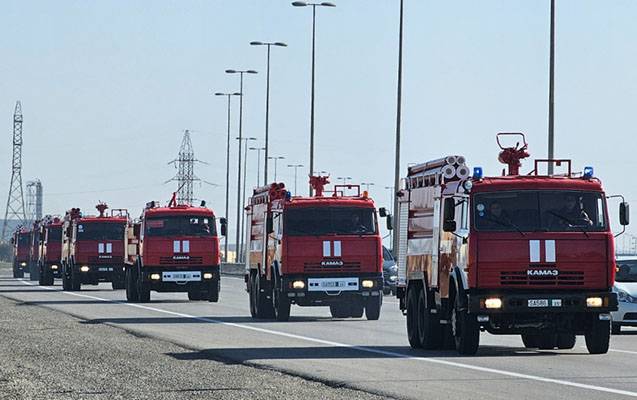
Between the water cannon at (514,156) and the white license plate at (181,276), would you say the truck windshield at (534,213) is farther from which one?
the white license plate at (181,276)

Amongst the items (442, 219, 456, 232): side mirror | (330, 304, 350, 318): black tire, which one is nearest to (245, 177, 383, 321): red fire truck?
(330, 304, 350, 318): black tire

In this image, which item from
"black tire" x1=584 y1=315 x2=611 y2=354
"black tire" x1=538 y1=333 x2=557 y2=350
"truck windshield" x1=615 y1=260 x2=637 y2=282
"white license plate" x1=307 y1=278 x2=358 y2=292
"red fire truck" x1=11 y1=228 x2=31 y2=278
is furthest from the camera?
"red fire truck" x1=11 y1=228 x2=31 y2=278

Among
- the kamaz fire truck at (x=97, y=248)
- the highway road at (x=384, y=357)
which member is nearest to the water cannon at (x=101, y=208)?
the kamaz fire truck at (x=97, y=248)

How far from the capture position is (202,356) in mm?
24578

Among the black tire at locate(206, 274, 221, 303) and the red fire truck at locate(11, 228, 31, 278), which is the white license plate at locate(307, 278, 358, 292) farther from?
the red fire truck at locate(11, 228, 31, 278)

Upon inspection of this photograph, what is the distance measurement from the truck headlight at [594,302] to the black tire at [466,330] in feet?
4.93

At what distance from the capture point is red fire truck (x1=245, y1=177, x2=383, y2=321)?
3725 centimetres

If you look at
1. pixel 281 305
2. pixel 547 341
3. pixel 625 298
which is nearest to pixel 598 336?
pixel 547 341

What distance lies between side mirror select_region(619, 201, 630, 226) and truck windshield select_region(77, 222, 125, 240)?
40.0 meters

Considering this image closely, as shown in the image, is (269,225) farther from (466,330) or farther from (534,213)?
(534,213)

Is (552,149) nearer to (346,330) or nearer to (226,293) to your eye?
(346,330)

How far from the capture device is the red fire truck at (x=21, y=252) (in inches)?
3802

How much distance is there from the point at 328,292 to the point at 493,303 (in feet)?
45.5

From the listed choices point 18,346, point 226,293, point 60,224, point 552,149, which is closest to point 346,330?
point 18,346
